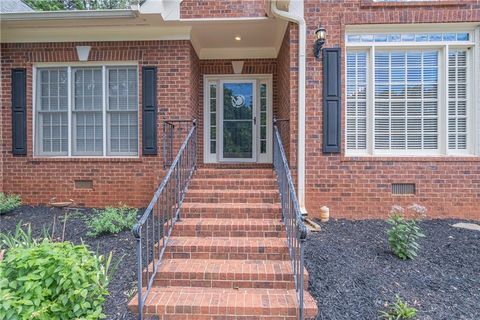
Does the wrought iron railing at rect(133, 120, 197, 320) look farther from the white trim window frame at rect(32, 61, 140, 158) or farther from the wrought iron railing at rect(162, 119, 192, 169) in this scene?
the white trim window frame at rect(32, 61, 140, 158)

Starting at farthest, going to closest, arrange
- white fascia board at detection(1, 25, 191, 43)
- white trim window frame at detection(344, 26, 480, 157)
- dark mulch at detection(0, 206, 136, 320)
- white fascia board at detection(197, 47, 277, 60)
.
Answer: white fascia board at detection(197, 47, 277, 60) → white fascia board at detection(1, 25, 191, 43) → white trim window frame at detection(344, 26, 480, 157) → dark mulch at detection(0, 206, 136, 320)

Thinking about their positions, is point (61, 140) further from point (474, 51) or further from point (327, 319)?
point (474, 51)

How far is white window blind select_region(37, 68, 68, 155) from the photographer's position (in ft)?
18.6

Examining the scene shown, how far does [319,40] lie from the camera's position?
4527 mm

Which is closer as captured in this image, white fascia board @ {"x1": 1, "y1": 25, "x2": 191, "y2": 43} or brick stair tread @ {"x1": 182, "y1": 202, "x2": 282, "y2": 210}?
brick stair tread @ {"x1": 182, "y1": 202, "x2": 282, "y2": 210}

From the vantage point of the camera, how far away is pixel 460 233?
422 cm

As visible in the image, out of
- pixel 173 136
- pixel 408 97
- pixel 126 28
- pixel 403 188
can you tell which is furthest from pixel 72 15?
pixel 403 188

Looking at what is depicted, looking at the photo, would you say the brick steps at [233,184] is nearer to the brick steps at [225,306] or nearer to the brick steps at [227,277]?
the brick steps at [227,277]

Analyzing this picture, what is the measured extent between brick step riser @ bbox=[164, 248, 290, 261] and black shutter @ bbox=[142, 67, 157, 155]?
2.52m

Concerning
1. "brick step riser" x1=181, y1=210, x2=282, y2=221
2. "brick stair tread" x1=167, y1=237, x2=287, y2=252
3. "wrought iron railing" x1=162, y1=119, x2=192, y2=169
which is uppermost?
"wrought iron railing" x1=162, y1=119, x2=192, y2=169

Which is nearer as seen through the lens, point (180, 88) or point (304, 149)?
point (304, 149)

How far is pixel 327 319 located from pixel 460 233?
295 cm

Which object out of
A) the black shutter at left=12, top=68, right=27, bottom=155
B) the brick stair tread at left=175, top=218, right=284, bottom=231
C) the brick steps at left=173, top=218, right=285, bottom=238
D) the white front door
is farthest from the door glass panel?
the black shutter at left=12, top=68, right=27, bottom=155

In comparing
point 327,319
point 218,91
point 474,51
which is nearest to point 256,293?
point 327,319
